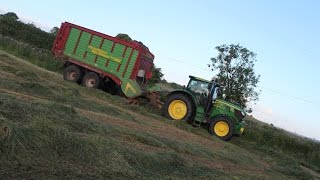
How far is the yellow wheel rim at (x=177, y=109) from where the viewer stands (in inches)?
753

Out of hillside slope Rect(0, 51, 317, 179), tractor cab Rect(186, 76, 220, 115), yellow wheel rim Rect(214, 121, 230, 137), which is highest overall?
tractor cab Rect(186, 76, 220, 115)

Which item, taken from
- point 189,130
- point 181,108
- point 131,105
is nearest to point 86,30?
point 131,105

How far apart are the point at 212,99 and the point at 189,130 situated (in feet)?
6.92

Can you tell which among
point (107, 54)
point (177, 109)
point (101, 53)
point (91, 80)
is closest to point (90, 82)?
point (91, 80)

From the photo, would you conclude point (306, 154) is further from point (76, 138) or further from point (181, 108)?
point (76, 138)

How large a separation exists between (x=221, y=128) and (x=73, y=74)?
25.5ft

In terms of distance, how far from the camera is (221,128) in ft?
61.9

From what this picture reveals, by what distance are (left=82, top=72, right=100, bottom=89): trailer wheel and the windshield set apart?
4685mm

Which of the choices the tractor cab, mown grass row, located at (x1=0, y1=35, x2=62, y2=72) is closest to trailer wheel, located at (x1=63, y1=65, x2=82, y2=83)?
the tractor cab

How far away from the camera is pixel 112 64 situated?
837 inches

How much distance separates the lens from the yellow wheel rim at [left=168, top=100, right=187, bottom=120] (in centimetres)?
1913

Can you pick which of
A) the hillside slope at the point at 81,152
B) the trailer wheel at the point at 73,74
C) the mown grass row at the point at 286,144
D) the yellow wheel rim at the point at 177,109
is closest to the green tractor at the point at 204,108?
the yellow wheel rim at the point at 177,109

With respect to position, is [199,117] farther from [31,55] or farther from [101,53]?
[31,55]

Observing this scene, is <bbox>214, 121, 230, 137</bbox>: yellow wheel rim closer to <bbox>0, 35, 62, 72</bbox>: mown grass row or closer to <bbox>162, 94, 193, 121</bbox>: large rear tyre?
<bbox>162, 94, 193, 121</bbox>: large rear tyre
